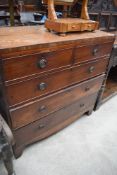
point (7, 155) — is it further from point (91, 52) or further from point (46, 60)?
point (91, 52)

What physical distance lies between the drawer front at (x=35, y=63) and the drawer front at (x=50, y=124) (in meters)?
0.47

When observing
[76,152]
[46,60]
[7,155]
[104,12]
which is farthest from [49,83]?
Result: [104,12]

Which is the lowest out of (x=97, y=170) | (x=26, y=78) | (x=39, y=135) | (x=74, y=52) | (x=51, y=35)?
(x=97, y=170)

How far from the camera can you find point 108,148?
60.1 inches

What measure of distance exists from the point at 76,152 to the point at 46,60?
0.93 m

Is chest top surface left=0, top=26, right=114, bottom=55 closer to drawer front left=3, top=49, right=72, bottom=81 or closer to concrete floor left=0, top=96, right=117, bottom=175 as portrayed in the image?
drawer front left=3, top=49, right=72, bottom=81

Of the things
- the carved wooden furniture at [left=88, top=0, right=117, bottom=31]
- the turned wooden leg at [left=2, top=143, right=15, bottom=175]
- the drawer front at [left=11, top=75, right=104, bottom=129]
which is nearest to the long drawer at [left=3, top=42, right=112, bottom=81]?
the drawer front at [left=11, top=75, right=104, bottom=129]

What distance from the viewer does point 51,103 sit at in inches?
49.8

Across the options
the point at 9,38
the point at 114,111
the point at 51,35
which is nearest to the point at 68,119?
the point at 114,111

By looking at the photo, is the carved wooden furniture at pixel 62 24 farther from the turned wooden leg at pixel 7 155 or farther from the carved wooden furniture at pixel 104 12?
the turned wooden leg at pixel 7 155

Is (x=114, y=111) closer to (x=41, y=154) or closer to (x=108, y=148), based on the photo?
(x=108, y=148)

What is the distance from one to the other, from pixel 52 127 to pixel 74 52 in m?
0.73

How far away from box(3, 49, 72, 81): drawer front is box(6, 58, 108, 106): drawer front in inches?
2.4

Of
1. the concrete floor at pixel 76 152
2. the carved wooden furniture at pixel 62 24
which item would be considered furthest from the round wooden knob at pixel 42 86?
the concrete floor at pixel 76 152
